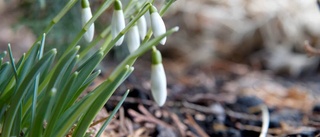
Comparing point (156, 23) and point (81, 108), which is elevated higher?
point (156, 23)

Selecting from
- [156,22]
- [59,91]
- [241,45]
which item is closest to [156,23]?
[156,22]

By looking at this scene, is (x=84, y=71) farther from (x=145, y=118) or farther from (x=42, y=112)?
(x=145, y=118)

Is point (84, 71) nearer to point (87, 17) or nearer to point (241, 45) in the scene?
point (87, 17)

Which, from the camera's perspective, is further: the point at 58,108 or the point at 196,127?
the point at 196,127

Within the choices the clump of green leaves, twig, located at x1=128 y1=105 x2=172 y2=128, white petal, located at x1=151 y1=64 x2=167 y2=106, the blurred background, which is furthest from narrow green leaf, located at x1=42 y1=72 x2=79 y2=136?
the blurred background

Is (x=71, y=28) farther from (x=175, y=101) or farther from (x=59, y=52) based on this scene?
(x=175, y=101)

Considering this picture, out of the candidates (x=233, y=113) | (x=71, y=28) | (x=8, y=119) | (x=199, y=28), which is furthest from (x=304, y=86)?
(x=8, y=119)

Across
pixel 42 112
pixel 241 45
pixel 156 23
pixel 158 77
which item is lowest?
pixel 42 112

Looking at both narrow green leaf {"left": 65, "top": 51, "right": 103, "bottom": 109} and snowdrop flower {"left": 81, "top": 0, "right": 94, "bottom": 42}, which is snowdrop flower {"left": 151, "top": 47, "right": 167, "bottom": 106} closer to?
narrow green leaf {"left": 65, "top": 51, "right": 103, "bottom": 109}

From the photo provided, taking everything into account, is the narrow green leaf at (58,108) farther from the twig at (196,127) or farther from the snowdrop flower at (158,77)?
the twig at (196,127)

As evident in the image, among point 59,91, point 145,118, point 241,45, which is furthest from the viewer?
point 241,45

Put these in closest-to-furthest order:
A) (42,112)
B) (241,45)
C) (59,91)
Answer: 1. (42,112)
2. (59,91)
3. (241,45)

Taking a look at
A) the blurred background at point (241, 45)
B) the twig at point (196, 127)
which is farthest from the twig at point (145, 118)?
the blurred background at point (241, 45)
